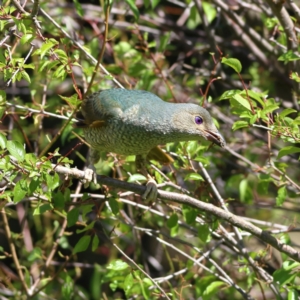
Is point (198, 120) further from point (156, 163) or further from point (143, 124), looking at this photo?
point (156, 163)

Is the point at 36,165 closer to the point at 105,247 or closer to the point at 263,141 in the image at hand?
the point at 263,141

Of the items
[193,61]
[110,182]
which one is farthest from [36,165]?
[193,61]

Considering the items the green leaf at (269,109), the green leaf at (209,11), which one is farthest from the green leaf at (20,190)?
the green leaf at (209,11)

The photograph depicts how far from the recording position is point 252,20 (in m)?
5.95

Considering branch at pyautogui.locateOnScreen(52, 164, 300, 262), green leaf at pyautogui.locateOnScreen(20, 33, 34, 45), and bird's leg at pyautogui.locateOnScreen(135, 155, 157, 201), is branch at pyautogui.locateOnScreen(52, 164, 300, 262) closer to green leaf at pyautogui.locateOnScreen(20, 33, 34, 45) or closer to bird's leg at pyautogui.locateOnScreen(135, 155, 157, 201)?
bird's leg at pyautogui.locateOnScreen(135, 155, 157, 201)

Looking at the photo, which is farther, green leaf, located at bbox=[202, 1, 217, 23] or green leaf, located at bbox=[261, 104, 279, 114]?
green leaf, located at bbox=[202, 1, 217, 23]

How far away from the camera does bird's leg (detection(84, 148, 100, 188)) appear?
3.96m

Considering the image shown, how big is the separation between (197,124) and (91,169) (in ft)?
2.53

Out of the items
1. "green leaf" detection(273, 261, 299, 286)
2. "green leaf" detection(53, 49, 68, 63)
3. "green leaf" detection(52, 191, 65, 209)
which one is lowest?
"green leaf" detection(52, 191, 65, 209)

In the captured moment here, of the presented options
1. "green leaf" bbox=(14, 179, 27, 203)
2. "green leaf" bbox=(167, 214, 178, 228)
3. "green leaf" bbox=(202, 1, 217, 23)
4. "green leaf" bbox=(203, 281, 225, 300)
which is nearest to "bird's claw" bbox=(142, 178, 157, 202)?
"green leaf" bbox=(167, 214, 178, 228)

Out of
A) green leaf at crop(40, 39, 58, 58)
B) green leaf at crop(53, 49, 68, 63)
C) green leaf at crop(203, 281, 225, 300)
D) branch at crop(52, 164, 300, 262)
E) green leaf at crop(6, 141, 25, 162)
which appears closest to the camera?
green leaf at crop(6, 141, 25, 162)

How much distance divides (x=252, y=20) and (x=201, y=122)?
2227mm

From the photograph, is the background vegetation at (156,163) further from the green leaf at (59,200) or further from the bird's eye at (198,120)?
the bird's eye at (198,120)

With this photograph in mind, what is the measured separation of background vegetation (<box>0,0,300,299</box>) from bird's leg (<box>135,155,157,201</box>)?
0.34ft
